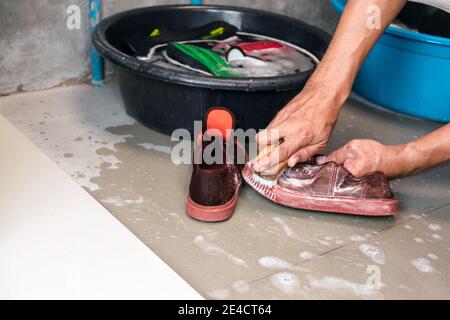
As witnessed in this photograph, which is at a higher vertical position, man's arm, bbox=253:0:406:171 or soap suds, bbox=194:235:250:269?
man's arm, bbox=253:0:406:171

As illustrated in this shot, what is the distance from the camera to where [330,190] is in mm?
1496

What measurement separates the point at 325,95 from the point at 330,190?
0.24 meters

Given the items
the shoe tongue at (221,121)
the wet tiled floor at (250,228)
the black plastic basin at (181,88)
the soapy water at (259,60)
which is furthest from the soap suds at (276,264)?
the soapy water at (259,60)

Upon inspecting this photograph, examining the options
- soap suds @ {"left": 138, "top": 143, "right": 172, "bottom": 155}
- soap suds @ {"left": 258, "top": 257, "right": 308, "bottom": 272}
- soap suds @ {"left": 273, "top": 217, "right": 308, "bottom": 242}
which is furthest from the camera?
soap suds @ {"left": 138, "top": 143, "right": 172, "bottom": 155}

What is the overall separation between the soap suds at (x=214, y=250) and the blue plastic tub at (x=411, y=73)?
3.15 ft

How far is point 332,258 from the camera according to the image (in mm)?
1380

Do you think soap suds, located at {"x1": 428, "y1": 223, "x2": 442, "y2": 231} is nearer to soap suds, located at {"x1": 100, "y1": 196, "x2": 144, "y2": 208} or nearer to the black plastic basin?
the black plastic basin

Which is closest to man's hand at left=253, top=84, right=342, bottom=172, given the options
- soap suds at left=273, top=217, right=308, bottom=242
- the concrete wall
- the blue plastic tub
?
soap suds at left=273, top=217, right=308, bottom=242

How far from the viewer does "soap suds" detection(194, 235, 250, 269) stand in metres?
1.34

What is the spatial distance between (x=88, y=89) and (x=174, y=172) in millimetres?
609

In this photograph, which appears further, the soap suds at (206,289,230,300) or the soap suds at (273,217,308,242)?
the soap suds at (273,217,308,242)

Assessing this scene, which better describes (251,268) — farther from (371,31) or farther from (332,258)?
(371,31)

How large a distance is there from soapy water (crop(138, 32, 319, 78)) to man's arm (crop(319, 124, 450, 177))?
39cm

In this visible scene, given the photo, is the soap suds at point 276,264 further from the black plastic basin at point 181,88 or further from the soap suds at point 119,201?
the black plastic basin at point 181,88
